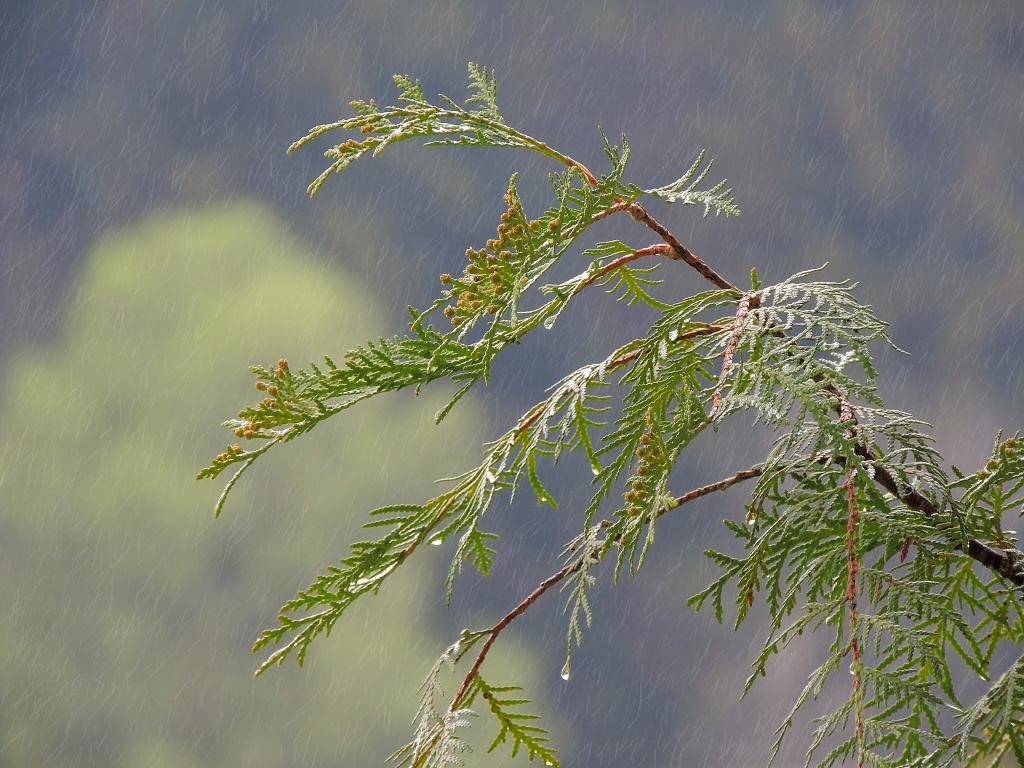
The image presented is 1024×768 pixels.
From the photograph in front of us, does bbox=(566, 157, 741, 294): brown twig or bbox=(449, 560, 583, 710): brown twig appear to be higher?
bbox=(566, 157, 741, 294): brown twig

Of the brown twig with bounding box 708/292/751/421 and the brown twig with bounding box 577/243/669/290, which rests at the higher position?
the brown twig with bounding box 577/243/669/290

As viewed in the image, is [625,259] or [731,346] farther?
[625,259]

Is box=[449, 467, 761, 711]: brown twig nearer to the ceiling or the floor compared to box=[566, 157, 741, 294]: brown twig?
nearer to the floor

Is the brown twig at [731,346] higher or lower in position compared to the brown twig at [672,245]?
lower

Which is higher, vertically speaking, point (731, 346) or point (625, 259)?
point (625, 259)

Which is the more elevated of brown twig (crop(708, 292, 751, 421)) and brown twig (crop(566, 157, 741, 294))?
brown twig (crop(566, 157, 741, 294))

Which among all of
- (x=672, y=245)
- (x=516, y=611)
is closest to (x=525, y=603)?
(x=516, y=611)

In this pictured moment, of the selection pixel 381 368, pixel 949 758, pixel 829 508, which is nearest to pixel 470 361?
pixel 381 368

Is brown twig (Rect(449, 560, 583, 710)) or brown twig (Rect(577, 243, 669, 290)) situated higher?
brown twig (Rect(577, 243, 669, 290))

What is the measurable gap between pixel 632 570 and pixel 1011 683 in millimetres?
369

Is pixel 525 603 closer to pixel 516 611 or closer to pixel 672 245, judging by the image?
pixel 516 611

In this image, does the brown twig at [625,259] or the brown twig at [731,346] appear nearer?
the brown twig at [731,346]

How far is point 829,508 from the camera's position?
1171 millimetres

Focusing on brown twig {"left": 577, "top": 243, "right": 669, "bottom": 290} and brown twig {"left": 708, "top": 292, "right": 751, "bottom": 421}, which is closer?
brown twig {"left": 708, "top": 292, "right": 751, "bottom": 421}
